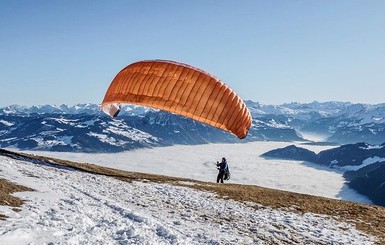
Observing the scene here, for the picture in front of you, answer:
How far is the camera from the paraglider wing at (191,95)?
18969 mm

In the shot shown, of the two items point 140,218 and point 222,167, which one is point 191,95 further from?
point 222,167

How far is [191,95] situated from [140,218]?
268 inches

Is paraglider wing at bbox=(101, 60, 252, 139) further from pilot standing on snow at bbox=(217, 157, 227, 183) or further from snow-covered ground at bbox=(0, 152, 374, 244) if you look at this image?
pilot standing on snow at bbox=(217, 157, 227, 183)

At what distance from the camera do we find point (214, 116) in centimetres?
1916

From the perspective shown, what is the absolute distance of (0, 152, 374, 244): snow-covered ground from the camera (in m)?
11.8

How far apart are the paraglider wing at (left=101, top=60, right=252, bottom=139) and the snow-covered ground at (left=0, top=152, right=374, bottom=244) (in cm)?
406

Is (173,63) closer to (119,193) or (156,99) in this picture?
(156,99)

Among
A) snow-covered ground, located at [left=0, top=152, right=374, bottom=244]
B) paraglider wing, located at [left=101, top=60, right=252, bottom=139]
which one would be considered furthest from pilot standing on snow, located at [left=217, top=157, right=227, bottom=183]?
paraglider wing, located at [left=101, top=60, right=252, bottom=139]

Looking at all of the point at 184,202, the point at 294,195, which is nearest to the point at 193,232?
the point at 184,202

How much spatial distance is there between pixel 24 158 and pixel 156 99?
47.0 ft

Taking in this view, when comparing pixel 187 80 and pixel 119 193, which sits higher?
pixel 187 80

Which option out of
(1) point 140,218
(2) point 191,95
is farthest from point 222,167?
(1) point 140,218

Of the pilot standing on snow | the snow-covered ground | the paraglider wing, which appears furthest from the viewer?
the pilot standing on snow

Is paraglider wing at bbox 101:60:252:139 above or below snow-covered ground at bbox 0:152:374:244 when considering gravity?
above
